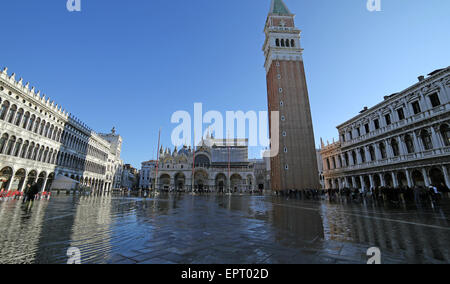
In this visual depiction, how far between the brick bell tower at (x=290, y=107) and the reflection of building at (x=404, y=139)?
563cm

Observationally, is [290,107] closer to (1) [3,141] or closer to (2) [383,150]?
(2) [383,150]

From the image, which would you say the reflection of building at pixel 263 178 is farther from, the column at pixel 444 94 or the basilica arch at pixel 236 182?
the column at pixel 444 94

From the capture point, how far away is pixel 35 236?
14.1 feet

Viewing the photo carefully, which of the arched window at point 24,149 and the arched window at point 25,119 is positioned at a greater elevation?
the arched window at point 25,119

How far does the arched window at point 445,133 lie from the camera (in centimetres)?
1758

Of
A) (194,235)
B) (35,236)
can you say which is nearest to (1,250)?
(35,236)

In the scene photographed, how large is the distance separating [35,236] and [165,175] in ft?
189

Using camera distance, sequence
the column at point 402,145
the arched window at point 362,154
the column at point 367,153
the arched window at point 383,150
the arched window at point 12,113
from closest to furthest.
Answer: the column at point 402,145
the arched window at point 12,113
the arched window at point 383,150
the column at point 367,153
the arched window at point 362,154

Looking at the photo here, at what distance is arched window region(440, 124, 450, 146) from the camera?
57.7ft

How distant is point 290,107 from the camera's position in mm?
36562

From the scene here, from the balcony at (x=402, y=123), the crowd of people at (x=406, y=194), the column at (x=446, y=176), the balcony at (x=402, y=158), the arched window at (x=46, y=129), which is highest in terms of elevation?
the arched window at (x=46, y=129)

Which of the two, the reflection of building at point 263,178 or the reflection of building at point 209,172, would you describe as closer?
the reflection of building at point 209,172

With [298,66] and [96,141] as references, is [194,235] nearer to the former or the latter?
[298,66]

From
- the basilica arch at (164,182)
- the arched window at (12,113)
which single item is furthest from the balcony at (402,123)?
the basilica arch at (164,182)
